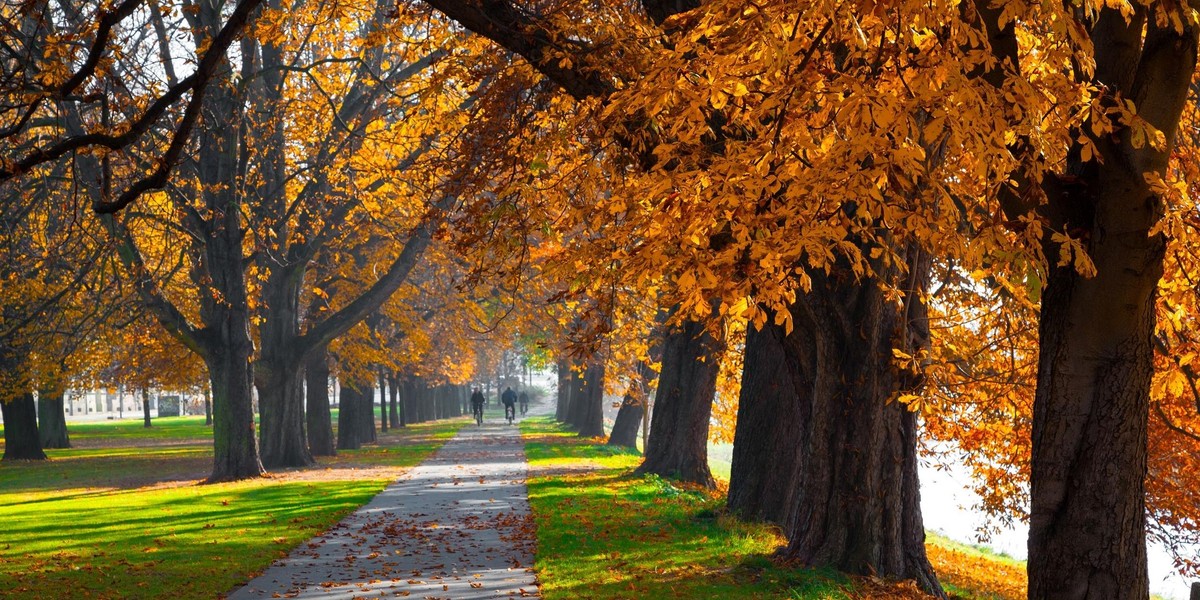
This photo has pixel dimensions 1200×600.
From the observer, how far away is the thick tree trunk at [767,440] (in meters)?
13.7

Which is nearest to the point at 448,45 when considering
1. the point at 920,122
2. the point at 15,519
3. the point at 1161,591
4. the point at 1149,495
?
the point at 920,122

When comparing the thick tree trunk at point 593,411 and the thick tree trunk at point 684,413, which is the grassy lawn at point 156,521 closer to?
the thick tree trunk at point 684,413

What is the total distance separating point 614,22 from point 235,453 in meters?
15.4

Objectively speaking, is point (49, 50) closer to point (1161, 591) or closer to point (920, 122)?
point (920, 122)

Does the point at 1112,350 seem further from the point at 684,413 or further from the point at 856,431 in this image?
the point at 684,413

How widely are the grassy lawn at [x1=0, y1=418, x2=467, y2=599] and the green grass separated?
290 centimetres

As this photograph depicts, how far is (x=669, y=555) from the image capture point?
12141mm

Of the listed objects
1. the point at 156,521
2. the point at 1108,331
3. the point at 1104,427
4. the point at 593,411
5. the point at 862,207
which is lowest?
the point at 593,411

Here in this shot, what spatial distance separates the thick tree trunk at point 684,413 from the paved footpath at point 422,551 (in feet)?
9.21

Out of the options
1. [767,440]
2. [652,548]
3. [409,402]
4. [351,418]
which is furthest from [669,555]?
[409,402]

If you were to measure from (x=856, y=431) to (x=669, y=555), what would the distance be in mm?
2946

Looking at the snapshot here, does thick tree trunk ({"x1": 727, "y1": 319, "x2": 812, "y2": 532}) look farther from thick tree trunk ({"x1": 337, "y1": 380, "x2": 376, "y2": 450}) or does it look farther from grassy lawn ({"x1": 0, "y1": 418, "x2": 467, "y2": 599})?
thick tree trunk ({"x1": 337, "y1": 380, "x2": 376, "y2": 450})

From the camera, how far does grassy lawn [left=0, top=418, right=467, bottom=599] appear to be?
10758mm

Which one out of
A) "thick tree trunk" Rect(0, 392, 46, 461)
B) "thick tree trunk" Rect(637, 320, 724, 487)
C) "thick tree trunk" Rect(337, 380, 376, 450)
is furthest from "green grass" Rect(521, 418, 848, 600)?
"thick tree trunk" Rect(0, 392, 46, 461)
